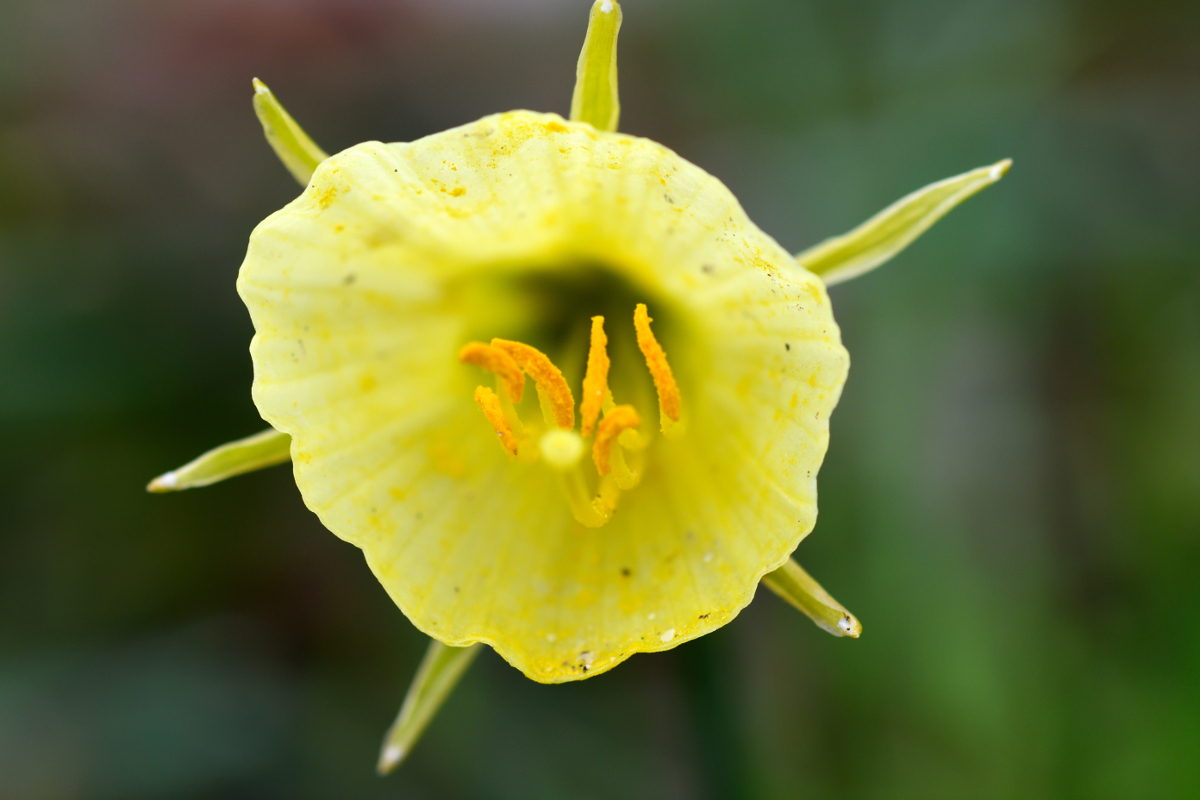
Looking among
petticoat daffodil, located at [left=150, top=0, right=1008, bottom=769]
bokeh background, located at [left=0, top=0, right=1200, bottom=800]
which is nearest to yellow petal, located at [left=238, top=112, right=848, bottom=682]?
petticoat daffodil, located at [left=150, top=0, right=1008, bottom=769]

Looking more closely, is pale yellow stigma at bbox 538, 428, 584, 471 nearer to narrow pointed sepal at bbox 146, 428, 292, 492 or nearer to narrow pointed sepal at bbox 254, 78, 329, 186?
narrow pointed sepal at bbox 146, 428, 292, 492

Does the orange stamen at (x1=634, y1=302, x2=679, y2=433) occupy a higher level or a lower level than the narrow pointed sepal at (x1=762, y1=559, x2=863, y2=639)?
higher

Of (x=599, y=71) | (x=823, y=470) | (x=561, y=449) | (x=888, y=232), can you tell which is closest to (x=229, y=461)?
(x=561, y=449)

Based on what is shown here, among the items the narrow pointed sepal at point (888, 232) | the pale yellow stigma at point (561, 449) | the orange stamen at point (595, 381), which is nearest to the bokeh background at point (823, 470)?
the narrow pointed sepal at point (888, 232)

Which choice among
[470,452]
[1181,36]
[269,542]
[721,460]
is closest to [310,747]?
[269,542]

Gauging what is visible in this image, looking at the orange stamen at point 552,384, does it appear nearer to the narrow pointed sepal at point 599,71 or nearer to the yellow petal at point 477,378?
the yellow petal at point 477,378

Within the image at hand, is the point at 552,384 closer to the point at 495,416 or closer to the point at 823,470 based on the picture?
the point at 495,416
